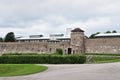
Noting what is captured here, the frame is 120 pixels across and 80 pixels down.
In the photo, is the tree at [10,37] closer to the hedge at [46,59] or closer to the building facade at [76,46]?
the building facade at [76,46]

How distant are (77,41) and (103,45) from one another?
244 inches

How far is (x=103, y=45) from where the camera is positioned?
7269 cm

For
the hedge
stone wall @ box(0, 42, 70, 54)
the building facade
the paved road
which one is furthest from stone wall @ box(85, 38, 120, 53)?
the paved road

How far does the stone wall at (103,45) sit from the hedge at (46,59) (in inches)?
945

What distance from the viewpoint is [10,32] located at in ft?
384

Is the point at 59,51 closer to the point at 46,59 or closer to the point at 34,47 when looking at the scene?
the point at 34,47

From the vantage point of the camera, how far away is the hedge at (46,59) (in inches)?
1892

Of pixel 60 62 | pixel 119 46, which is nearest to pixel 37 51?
pixel 119 46

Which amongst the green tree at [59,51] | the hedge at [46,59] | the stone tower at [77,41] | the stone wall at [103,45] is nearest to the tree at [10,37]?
the green tree at [59,51]

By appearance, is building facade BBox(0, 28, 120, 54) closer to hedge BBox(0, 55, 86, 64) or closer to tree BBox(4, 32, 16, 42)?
hedge BBox(0, 55, 86, 64)

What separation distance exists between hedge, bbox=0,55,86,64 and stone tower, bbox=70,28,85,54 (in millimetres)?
25390

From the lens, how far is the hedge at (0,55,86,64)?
4806 cm

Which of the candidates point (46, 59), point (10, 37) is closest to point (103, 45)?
point (46, 59)

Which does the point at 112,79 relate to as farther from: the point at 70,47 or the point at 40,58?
the point at 70,47
